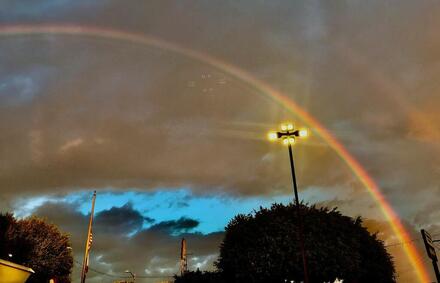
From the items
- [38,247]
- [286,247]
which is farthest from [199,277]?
[38,247]

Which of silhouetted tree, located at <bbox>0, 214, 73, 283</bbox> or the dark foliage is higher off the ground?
silhouetted tree, located at <bbox>0, 214, 73, 283</bbox>

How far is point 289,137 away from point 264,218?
761 inches

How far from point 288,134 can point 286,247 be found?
57.9ft

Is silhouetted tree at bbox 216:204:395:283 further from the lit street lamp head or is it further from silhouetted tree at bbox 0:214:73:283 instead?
silhouetted tree at bbox 0:214:73:283

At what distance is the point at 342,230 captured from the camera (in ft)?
128

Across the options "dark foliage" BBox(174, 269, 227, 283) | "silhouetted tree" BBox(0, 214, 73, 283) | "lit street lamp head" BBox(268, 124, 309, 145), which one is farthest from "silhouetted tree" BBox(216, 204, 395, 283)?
"silhouetted tree" BBox(0, 214, 73, 283)

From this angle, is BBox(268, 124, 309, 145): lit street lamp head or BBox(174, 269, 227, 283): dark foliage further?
BBox(174, 269, 227, 283): dark foliage

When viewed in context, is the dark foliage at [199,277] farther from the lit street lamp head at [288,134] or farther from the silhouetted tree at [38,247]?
the lit street lamp head at [288,134]

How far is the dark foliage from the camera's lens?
1656 inches

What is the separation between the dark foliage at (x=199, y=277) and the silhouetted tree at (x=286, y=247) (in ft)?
6.13

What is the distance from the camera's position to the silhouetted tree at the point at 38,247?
43.3 m

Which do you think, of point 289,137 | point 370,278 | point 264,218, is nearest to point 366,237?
point 370,278

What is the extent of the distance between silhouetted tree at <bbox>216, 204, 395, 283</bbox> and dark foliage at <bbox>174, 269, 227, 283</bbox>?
1.87 meters

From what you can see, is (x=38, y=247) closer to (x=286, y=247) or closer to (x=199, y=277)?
(x=199, y=277)
